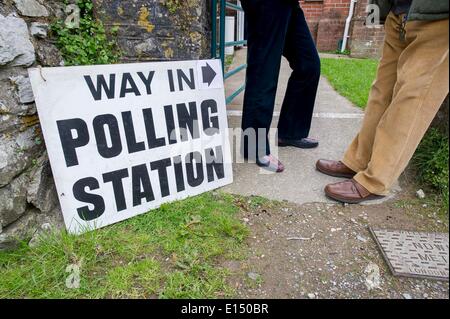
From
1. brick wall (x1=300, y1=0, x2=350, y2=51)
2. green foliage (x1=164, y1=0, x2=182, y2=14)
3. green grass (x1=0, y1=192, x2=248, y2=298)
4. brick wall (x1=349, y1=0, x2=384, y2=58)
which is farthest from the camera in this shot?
brick wall (x1=300, y1=0, x2=350, y2=51)

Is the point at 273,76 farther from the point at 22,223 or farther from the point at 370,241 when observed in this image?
the point at 22,223

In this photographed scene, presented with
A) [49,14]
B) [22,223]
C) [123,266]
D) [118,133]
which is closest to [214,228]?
[123,266]

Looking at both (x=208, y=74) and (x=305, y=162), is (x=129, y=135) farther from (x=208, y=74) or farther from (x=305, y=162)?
(x=305, y=162)

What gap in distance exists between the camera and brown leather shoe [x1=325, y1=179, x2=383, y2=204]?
163 cm

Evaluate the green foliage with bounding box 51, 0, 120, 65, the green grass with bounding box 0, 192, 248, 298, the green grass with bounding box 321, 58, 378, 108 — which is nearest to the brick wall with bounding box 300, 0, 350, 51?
the green grass with bounding box 321, 58, 378, 108

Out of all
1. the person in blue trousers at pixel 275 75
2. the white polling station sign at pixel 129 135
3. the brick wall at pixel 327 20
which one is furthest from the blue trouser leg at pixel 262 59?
the brick wall at pixel 327 20

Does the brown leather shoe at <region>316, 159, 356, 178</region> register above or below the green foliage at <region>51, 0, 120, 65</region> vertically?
below

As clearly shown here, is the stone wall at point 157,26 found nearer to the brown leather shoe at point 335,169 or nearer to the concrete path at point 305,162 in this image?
the concrete path at point 305,162

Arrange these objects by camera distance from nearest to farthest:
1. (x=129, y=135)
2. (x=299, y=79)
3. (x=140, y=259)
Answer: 1. (x=140, y=259)
2. (x=129, y=135)
3. (x=299, y=79)

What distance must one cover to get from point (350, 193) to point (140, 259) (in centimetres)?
109

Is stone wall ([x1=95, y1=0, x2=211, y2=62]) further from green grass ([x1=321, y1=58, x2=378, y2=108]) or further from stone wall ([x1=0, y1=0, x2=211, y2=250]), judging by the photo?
green grass ([x1=321, y1=58, x2=378, y2=108])

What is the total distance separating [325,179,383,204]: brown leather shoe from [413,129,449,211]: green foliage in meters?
0.31

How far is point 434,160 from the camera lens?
1.67 metres

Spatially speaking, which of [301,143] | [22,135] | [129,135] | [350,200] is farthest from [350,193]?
[22,135]
